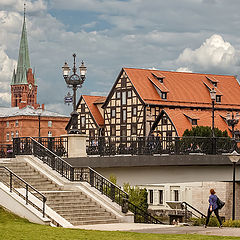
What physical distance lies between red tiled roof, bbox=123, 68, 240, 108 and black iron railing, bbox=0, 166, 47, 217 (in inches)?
2388

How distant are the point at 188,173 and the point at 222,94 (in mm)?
60958

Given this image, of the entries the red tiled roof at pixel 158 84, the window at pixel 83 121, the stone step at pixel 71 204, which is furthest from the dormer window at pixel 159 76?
the stone step at pixel 71 204

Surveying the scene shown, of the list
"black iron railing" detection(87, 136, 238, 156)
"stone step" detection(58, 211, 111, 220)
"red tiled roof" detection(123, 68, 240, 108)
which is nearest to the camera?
"stone step" detection(58, 211, 111, 220)

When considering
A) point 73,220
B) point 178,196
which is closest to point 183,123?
point 178,196

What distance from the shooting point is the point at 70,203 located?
2453 cm

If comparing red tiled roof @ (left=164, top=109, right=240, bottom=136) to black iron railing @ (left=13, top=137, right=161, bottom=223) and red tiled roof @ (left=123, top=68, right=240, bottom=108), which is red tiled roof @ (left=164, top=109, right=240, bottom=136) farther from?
black iron railing @ (left=13, top=137, right=161, bottom=223)

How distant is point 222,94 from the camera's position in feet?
306

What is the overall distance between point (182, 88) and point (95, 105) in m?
14.3

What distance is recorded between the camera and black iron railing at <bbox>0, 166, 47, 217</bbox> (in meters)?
22.8

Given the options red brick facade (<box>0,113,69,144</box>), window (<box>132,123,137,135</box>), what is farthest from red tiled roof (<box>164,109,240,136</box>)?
red brick facade (<box>0,113,69,144</box>)

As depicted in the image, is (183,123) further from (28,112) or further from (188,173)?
(28,112)

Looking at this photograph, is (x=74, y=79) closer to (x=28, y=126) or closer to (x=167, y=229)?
(x=167, y=229)

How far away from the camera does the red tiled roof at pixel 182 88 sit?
87944 millimetres

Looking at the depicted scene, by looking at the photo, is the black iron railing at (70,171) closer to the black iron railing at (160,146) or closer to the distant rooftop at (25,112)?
the black iron railing at (160,146)
